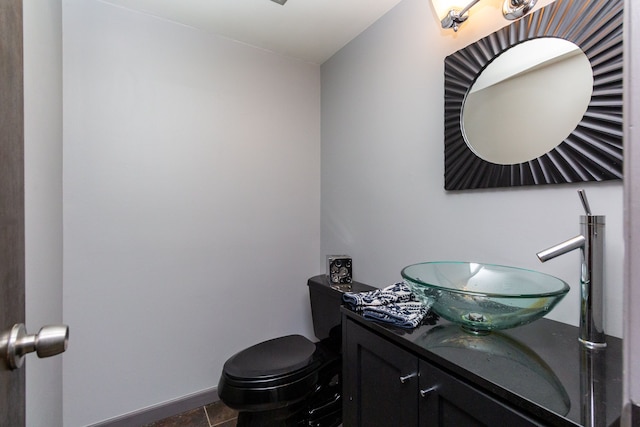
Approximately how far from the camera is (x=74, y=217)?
1387 millimetres

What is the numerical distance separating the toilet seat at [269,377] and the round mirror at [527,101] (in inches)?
46.2

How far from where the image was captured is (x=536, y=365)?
2.20ft

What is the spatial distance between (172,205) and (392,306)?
51.6 inches

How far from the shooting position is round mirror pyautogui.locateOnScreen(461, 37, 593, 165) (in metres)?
0.87

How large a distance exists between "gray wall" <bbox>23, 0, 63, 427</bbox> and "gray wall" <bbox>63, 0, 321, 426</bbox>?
11cm

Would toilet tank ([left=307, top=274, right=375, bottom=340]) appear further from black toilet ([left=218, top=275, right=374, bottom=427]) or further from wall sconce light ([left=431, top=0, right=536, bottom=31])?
wall sconce light ([left=431, top=0, right=536, bottom=31])

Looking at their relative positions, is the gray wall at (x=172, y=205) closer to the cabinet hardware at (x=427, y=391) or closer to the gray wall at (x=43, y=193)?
the gray wall at (x=43, y=193)

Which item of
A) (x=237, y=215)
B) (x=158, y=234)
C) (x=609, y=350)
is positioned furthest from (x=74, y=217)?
(x=609, y=350)

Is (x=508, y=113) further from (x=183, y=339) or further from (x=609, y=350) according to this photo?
(x=183, y=339)

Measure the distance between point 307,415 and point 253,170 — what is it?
4.59 ft

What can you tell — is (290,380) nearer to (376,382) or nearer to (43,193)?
(376,382)

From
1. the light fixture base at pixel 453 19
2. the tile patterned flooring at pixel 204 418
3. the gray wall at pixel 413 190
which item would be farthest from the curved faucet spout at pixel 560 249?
the tile patterned flooring at pixel 204 418

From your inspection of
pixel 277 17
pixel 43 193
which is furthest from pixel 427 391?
pixel 277 17

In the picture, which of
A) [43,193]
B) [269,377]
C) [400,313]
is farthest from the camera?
[269,377]
